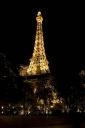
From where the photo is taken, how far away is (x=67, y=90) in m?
23.5

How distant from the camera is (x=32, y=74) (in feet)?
142

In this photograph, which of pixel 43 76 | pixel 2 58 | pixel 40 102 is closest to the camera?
pixel 2 58

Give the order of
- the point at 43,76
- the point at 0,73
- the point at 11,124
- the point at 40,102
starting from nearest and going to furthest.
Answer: the point at 11,124
the point at 0,73
the point at 40,102
the point at 43,76

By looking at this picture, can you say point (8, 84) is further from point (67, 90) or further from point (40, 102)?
point (40, 102)

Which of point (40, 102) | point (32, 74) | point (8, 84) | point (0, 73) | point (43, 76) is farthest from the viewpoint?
point (32, 74)

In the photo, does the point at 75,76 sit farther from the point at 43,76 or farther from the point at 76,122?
the point at 76,122

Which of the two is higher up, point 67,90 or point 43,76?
point 43,76

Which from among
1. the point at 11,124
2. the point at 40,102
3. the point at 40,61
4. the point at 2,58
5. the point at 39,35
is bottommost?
the point at 11,124

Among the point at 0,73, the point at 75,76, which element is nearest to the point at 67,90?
the point at 75,76

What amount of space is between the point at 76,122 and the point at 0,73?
18743 mm

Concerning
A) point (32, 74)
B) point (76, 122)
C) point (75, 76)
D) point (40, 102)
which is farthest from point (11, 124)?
point (32, 74)

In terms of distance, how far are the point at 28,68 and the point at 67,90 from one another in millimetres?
22238

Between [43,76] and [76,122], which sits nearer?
[76,122]

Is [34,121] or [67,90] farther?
[67,90]
